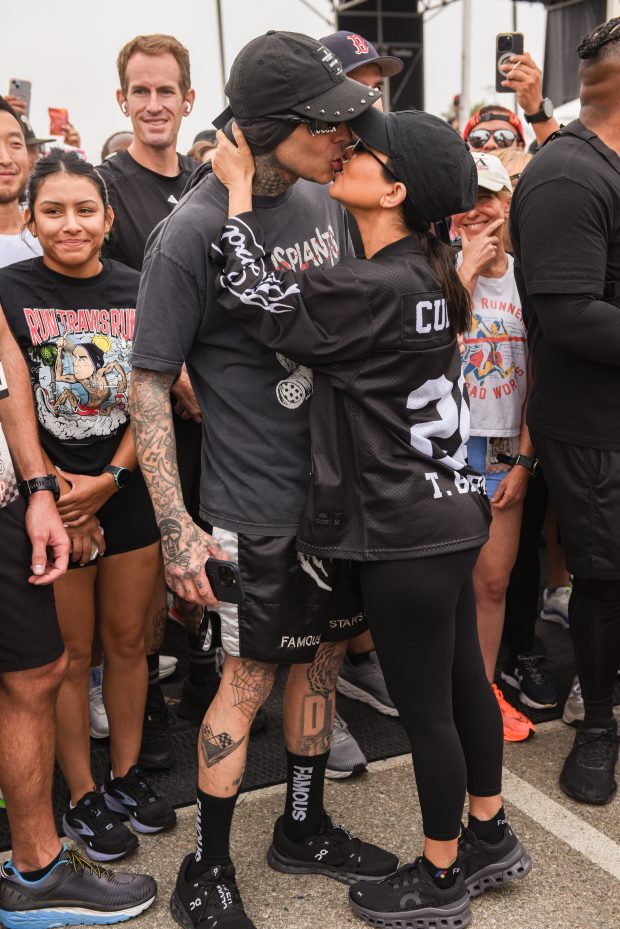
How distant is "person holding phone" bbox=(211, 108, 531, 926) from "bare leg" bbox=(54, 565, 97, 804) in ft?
2.97

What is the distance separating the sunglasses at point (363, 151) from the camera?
2068 mm

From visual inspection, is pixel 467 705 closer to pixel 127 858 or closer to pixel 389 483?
pixel 389 483

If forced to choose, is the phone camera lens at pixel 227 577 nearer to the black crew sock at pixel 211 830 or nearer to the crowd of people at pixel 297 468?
the crowd of people at pixel 297 468

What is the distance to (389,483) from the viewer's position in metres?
2.12

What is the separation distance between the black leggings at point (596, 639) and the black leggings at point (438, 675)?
2.45ft

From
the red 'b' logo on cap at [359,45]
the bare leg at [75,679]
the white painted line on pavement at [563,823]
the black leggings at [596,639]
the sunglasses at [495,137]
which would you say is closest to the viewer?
the white painted line on pavement at [563,823]

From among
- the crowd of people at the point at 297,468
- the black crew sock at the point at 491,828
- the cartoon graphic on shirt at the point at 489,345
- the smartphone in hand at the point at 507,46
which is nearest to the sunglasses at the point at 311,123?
the crowd of people at the point at 297,468

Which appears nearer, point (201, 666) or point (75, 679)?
point (75, 679)

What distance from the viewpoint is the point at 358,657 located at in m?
3.76

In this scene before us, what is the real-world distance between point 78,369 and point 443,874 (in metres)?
1.75

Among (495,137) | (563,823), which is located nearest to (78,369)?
(563,823)

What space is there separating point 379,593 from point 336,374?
54cm

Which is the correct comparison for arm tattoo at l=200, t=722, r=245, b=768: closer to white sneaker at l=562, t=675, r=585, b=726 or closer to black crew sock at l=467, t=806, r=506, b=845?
black crew sock at l=467, t=806, r=506, b=845

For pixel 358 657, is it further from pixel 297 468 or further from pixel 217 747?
pixel 297 468
